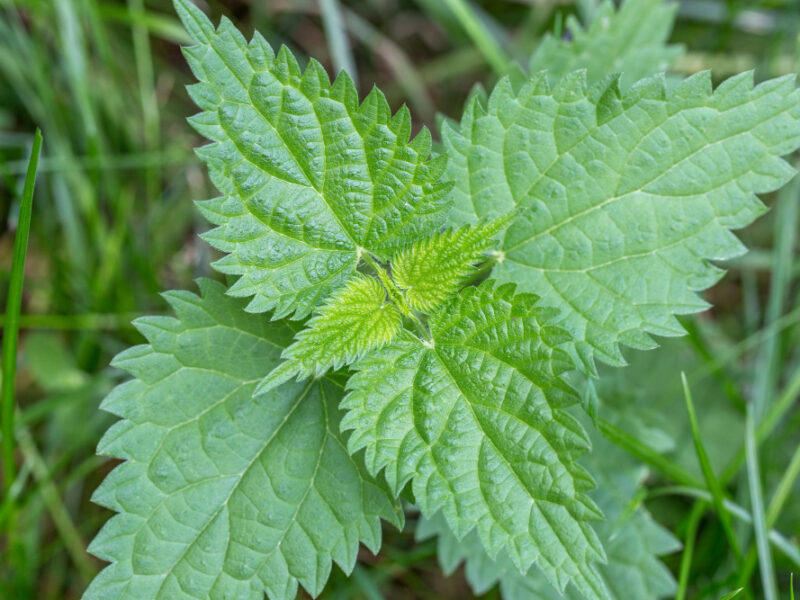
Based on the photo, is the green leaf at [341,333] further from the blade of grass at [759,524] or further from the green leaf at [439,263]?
the blade of grass at [759,524]

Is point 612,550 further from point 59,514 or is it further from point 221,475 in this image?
Answer: point 59,514

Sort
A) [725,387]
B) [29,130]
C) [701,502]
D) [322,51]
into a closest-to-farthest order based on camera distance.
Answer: [701,502] < [725,387] < [29,130] < [322,51]

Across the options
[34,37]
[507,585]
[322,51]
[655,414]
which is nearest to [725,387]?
[655,414]

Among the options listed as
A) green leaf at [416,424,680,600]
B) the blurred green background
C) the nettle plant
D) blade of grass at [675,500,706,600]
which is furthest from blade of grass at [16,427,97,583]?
blade of grass at [675,500,706,600]

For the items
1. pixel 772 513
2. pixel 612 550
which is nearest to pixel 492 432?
pixel 612 550

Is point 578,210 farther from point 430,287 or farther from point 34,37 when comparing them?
point 34,37

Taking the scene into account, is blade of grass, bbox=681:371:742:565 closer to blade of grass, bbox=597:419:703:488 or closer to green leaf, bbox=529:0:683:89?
Result: blade of grass, bbox=597:419:703:488
